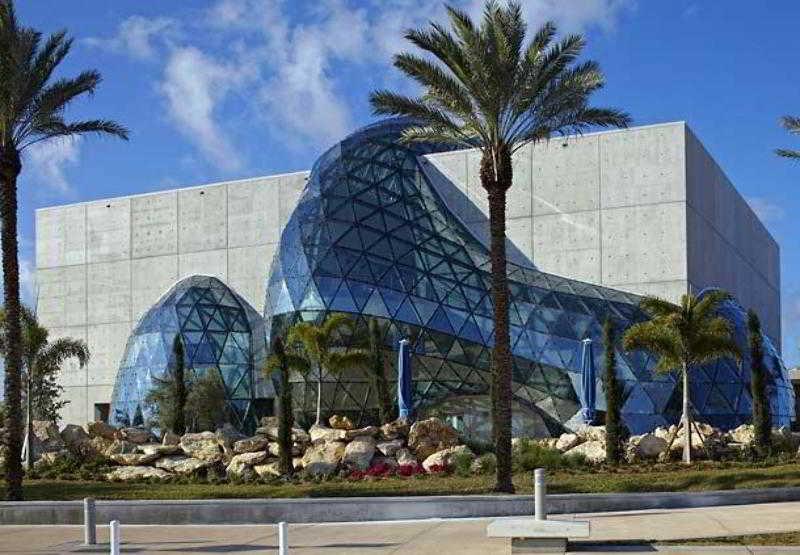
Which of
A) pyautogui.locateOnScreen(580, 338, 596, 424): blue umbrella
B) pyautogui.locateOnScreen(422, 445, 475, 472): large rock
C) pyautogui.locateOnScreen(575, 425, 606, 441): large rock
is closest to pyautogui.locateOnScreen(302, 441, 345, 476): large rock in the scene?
pyautogui.locateOnScreen(422, 445, 475, 472): large rock

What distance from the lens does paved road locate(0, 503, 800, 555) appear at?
15570mm

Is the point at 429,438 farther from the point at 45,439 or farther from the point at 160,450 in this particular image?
the point at 45,439

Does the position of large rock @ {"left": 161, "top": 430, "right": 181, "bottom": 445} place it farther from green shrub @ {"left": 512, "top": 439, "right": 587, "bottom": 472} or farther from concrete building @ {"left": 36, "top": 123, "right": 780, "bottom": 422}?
concrete building @ {"left": 36, "top": 123, "right": 780, "bottom": 422}

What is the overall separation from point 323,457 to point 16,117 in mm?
13083

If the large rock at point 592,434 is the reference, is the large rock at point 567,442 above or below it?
below

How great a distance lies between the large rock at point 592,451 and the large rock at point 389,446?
5130 millimetres

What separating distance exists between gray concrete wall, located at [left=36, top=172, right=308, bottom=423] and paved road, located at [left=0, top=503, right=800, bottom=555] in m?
40.0

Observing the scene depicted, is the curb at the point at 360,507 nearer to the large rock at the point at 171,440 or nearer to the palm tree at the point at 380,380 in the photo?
the large rock at the point at 171,440

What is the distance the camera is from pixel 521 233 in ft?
Result: 171

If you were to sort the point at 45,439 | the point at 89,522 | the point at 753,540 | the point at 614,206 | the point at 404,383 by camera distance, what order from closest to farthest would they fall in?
the point at 753,540 < the point at 89,522 < the point at 404,383 < the point at 45,439 < the point at 614,206

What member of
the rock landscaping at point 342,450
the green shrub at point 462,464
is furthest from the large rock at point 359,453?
the green shrub at point 462,464

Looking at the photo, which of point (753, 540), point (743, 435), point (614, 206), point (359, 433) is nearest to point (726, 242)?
point (614, 206)

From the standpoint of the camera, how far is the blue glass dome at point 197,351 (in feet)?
172

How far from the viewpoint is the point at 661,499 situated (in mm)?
20344
